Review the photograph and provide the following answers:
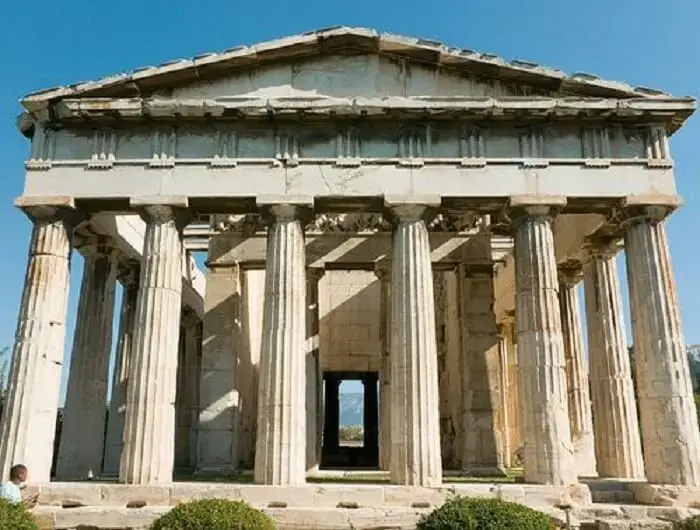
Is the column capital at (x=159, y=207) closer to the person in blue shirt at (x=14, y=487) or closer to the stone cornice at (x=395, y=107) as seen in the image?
the stone cornice at (x=395, y=107)

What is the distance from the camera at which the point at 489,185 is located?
19469 millimetres

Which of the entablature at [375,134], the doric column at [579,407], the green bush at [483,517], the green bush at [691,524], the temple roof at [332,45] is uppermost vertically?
the temple roof at [332,45]

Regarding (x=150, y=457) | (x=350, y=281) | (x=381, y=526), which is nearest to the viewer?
(x=381, y=526)

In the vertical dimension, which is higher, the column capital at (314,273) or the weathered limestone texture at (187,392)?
the column capital at (314,273)

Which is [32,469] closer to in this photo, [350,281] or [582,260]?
[350,281]

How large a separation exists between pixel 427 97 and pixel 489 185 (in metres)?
3.11

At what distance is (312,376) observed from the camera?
77.2ft

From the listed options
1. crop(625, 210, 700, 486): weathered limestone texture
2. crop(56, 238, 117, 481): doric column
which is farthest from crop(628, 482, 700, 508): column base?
crop(56, 238, 117, 481): doric column

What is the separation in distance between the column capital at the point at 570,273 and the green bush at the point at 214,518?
15.7 metres

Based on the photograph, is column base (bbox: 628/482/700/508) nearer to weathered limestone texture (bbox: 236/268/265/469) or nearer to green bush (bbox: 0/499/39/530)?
weathered limestone texture (bbox: 236/268/265/469)

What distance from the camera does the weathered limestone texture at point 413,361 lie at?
57.4ft

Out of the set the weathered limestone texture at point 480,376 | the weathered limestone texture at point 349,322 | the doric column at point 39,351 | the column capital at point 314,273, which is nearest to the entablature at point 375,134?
the doric column at point 39,351

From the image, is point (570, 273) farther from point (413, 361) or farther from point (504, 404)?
point (413, 361)

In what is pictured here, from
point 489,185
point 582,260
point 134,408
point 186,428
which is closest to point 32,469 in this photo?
point 134,408
